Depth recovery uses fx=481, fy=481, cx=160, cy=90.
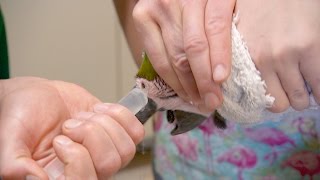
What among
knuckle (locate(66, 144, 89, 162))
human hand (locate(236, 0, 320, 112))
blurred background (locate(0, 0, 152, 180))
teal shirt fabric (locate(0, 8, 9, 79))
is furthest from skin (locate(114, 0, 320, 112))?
blurred background (locate(0, 0, 152, 180))

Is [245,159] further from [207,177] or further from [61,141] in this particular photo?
[61,141]

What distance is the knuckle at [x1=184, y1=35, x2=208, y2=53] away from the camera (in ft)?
1.40

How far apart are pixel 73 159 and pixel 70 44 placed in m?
0.85

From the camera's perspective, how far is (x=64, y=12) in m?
1.18

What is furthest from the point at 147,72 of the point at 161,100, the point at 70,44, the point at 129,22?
the point at 70,44

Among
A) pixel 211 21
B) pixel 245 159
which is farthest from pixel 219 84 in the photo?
pixel 245 159

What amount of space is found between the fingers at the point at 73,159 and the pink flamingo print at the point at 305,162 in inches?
15.9

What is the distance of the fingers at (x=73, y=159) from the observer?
39 cm

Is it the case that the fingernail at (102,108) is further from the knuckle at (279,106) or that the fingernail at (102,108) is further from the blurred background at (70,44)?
the blurred background at (70,44)

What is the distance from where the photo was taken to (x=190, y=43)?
0.43 metres

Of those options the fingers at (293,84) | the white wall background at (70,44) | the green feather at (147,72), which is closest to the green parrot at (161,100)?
the green feather at (147,72)

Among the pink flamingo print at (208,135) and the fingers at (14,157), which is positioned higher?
the fingers at (14,157)

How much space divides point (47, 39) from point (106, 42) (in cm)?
17

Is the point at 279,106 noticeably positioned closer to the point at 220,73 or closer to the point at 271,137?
the point at 220,73
